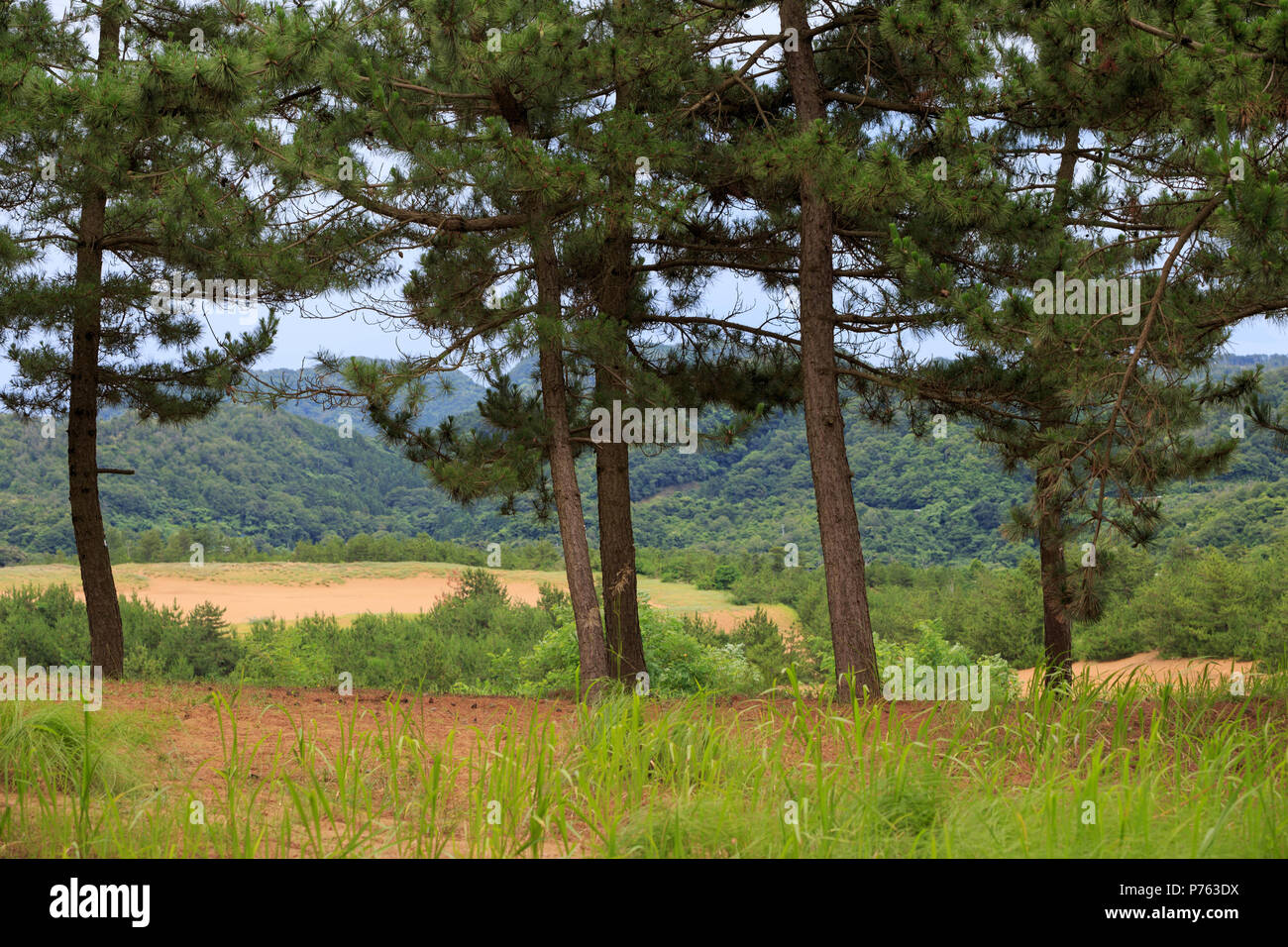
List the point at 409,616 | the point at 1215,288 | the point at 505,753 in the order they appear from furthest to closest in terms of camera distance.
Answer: the point at 409,616
the point at 1215,288
the point at 505,753

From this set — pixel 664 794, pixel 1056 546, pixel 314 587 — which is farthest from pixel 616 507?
pixel 314 587

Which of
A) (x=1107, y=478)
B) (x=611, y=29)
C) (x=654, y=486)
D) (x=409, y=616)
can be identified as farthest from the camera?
(x=654, y=486)

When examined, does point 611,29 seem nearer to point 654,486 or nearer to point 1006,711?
point 1006,711

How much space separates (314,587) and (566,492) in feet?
93.2

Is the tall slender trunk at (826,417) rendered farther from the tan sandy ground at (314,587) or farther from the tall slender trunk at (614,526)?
the tan sandy ground at (314,587)

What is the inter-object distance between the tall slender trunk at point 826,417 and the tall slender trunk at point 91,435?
7097 mm

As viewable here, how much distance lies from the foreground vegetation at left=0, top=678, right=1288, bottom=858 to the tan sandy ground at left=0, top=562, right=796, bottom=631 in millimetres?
25634

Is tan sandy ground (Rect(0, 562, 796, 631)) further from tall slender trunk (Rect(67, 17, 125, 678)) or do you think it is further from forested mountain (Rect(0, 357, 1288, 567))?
tall slender trunk (Rect(67, 17, 125, 678))

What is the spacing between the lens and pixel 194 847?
3338 millimetres

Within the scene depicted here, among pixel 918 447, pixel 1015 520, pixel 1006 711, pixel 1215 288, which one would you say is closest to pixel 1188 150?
pixel 1215 288

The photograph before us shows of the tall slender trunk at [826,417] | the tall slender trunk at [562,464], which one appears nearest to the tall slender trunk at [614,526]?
the tall slender trunk at [562,464]

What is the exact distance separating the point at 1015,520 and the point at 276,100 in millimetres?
→ 8851

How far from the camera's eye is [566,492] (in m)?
8.41

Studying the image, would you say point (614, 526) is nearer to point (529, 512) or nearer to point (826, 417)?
point (826, 417)
